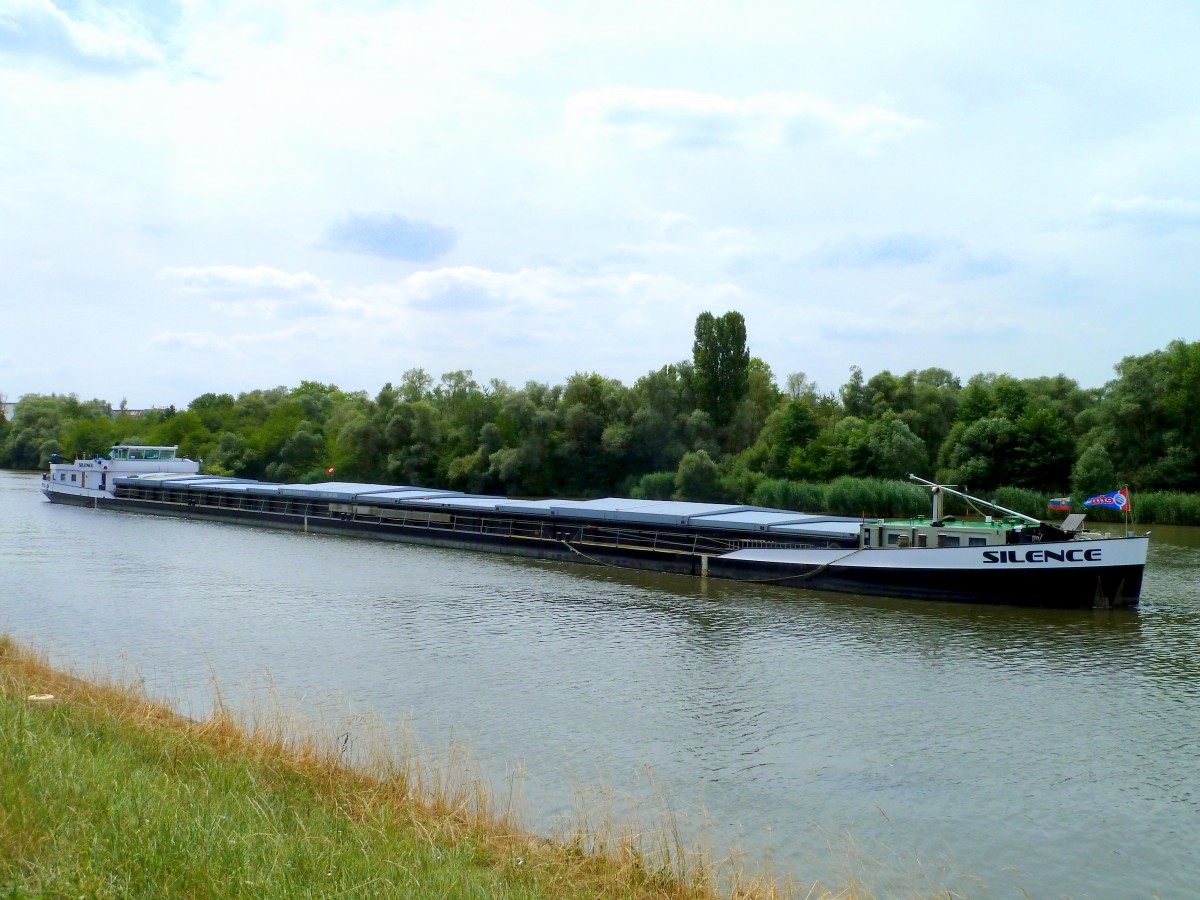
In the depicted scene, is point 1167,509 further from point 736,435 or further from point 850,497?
point 736,435

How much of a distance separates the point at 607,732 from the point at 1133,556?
14.2m

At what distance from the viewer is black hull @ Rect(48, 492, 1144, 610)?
21.7 m

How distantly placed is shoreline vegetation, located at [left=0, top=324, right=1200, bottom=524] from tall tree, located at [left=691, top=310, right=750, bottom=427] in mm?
89

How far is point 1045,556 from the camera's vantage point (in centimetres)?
2186

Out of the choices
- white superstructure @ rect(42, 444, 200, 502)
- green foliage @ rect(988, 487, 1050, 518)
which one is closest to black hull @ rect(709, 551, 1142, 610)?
green foliage @ rect(988, 487, 1050, 518)

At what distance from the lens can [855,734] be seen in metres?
13.3

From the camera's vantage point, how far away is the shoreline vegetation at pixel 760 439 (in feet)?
161

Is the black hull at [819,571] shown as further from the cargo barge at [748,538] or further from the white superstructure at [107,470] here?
the white superstructure at [107,470]

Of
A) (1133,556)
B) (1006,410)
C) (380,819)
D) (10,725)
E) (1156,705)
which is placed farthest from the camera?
(1006,410)

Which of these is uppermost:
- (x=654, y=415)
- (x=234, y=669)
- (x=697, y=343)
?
(x=697, y=343)

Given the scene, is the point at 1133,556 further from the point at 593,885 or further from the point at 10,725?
the point at 10,725

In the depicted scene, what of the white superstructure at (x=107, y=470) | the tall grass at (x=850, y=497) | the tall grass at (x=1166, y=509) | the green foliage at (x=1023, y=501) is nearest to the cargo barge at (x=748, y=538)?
the white superstructure at (x=107, y=470)

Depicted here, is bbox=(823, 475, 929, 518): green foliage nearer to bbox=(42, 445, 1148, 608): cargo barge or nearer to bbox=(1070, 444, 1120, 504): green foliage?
bbox=(1070, 444, 1120, 504): green foliage

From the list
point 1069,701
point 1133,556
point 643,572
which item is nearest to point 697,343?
point 643,572
